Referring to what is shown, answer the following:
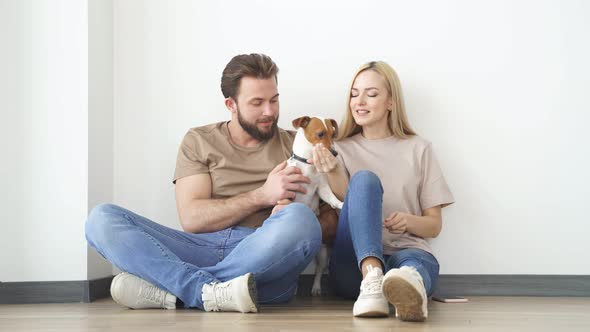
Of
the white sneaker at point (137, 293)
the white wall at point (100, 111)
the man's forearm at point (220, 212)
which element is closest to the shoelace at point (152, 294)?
the white sneaker at point (137, 293)

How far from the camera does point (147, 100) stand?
3.26 m

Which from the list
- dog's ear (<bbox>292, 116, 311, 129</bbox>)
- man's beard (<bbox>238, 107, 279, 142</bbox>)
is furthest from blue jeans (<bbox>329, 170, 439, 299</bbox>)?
man's beard (<bbox>238, 107, 279, 142</bbox>)

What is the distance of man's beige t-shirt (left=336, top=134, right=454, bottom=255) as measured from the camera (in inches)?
113

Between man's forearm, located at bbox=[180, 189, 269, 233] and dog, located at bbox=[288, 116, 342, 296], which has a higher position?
dog, located at bbox=[288, 116, 342, 296]

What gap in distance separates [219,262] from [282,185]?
369mm

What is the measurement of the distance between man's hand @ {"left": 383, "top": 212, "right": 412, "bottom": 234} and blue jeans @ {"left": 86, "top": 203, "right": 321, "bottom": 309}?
40 centimetres

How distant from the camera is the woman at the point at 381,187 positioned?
2.34 metres

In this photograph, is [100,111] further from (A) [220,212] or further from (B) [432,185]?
(B) [432,185]

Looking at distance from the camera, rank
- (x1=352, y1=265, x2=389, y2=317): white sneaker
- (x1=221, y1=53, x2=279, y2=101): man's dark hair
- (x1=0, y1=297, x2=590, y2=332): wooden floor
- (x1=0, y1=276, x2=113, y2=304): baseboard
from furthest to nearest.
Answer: (x1=0, y1=276, x2=113, y2=304): baseboard, (x1=221, y1=53, x2=279, y2=101): man's dark hair, (x1=352, y1=265, x2=389, y2=317): white sneaker, (x1=0, y1=297, x2=590, y2=332): wooden floor

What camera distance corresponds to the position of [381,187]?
238cm

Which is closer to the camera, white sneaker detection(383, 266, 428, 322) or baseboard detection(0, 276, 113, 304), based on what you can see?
white sneaker detection(383, 266, 428, 322)

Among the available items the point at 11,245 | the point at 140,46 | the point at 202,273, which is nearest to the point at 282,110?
Result: the point at 140,46

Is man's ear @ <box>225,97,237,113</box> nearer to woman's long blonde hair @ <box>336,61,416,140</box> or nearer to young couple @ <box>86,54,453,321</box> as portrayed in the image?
young couple @ <box>86,54,453,321</box>

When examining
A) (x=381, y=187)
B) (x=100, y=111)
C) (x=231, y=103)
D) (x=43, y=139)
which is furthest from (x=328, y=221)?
(x=43, y=139)
